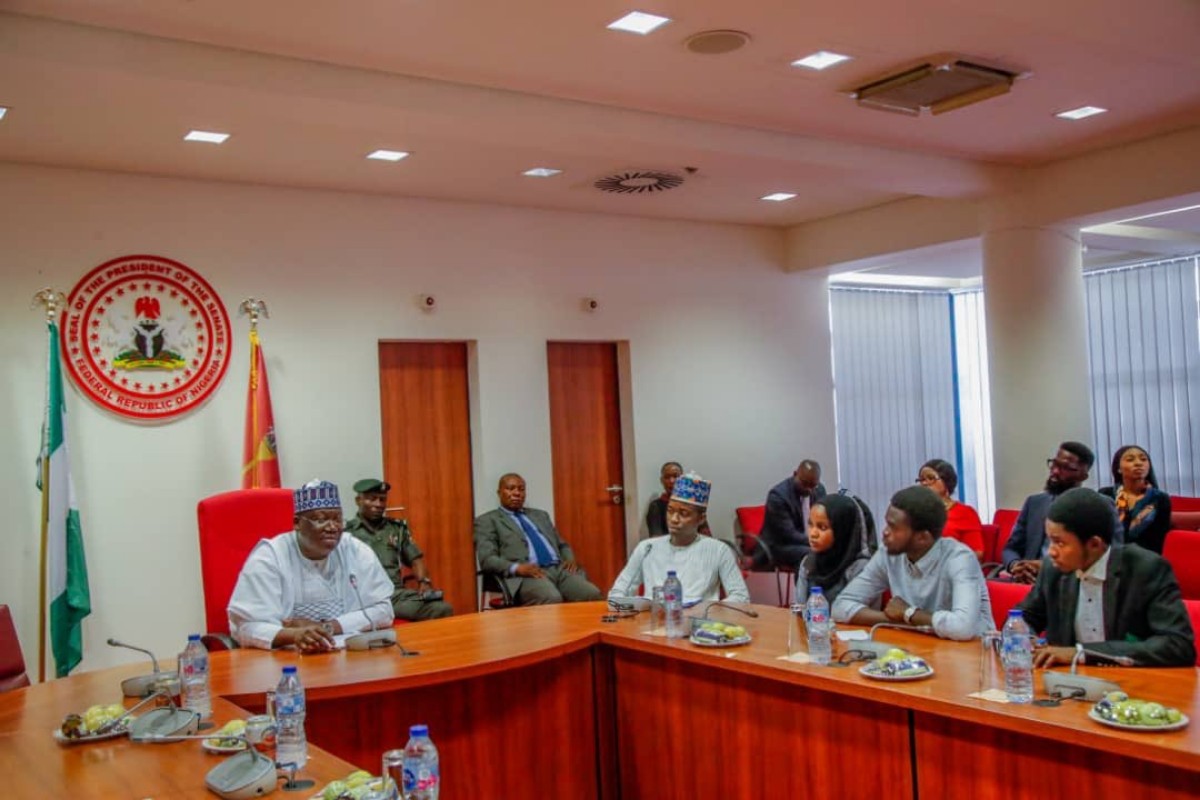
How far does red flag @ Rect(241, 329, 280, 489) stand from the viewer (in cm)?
680

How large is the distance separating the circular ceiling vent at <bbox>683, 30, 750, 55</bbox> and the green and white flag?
146 inches

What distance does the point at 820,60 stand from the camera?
5449 millimetres

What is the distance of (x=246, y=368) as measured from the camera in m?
7.14

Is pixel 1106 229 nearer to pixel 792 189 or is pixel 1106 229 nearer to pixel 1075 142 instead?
pixel 1075 142

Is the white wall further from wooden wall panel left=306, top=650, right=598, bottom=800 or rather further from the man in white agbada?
wooden wall panel left=306, top=650, right=598, bottom=800

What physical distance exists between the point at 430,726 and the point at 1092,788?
2087 mm

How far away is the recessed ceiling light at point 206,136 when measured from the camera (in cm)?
599

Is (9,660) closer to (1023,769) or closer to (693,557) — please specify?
(693,557)

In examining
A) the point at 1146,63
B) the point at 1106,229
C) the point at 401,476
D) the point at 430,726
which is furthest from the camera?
the point at 1106,229

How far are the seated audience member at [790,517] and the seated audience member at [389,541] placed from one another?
259 cm

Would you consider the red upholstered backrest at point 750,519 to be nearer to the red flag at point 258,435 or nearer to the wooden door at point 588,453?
the wooden door at point 588,453

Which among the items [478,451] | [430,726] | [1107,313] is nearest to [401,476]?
[478,451]

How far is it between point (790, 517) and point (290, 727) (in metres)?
5.95

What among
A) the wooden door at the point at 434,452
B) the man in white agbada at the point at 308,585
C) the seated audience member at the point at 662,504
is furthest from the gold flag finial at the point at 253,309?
the seated audience member at the point at 662,504
